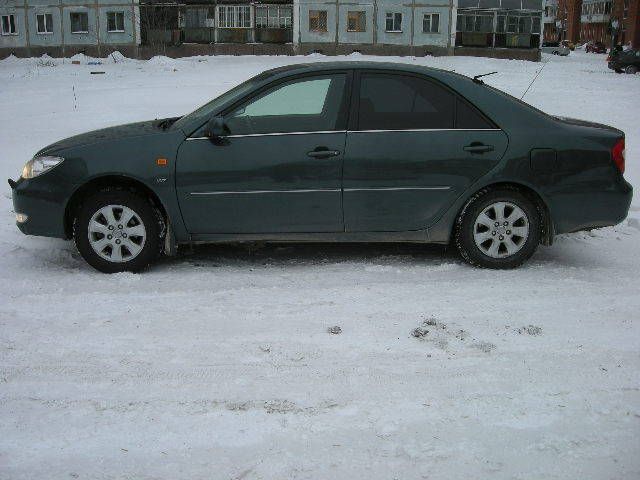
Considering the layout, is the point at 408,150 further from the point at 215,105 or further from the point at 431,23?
the point at 431,23

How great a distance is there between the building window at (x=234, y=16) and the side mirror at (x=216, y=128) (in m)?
42.3

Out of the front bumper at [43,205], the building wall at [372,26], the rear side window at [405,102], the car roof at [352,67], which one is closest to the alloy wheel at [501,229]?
the rear side window at [405,102]

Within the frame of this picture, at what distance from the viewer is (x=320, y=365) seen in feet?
13.8

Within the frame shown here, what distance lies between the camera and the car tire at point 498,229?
5949mm

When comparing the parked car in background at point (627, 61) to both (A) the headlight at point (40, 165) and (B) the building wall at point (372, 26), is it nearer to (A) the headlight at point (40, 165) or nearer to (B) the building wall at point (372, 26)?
(B) the building wall at point (372, 26)

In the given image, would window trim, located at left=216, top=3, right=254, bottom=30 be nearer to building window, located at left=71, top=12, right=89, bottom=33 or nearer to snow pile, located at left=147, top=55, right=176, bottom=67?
building window, located at left=71, top=12, right=89, bottom=33

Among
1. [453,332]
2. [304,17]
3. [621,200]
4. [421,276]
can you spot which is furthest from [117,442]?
[304,17]

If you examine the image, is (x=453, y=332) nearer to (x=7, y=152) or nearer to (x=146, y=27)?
(x=7, y=152)

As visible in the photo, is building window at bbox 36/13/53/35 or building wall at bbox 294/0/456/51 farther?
building window at bbox 36/13/53/35

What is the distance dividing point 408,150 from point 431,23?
41600mm

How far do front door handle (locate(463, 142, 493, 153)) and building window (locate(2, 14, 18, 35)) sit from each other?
4716 cm

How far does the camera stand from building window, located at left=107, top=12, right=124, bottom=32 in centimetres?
4519

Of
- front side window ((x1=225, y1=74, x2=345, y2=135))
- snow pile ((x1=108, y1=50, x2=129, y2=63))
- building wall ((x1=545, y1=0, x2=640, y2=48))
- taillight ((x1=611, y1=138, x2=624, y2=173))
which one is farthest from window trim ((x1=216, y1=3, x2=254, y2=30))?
building wall ((x1=545, y1=0, x2=640, y2=48))

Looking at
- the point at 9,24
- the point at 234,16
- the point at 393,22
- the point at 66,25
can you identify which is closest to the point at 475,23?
the point at 393,22
